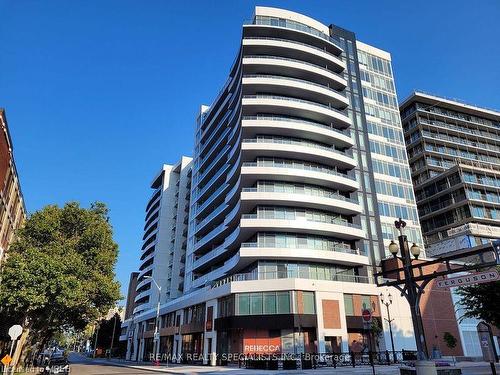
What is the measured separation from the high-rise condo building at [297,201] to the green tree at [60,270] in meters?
14.7

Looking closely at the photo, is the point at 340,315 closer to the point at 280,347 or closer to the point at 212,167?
the point at 280,347

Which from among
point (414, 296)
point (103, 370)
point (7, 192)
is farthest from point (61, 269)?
point (414, 296)

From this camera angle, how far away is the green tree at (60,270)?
2772 centimetres

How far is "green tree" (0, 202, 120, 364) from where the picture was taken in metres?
27.7

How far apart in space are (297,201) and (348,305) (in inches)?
522

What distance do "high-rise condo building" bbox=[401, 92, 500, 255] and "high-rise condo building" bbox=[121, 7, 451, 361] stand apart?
46.6 ft

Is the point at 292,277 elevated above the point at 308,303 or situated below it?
above

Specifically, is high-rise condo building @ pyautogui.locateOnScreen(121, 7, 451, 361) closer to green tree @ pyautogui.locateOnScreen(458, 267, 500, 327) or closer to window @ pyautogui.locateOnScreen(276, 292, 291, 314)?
window @ pyautogui.locateOnScreen(276, 292, 291, 314)

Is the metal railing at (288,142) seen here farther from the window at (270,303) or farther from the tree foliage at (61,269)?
the tree foliage at (61,269)

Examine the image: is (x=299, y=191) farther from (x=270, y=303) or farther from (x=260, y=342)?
(x=260, y=342)

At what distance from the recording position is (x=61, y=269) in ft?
95.7

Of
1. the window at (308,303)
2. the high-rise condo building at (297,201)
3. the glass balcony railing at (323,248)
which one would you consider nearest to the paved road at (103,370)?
the high-rise condo building at (297,201)

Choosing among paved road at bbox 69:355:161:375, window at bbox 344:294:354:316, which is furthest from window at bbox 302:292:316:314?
paved road at bbox 69:355:161:375

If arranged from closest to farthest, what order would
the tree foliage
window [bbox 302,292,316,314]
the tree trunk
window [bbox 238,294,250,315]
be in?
the tree foliage, the tree trunk, window [bbox 302,292,316,314], window [bbox 238,294,250,315]
